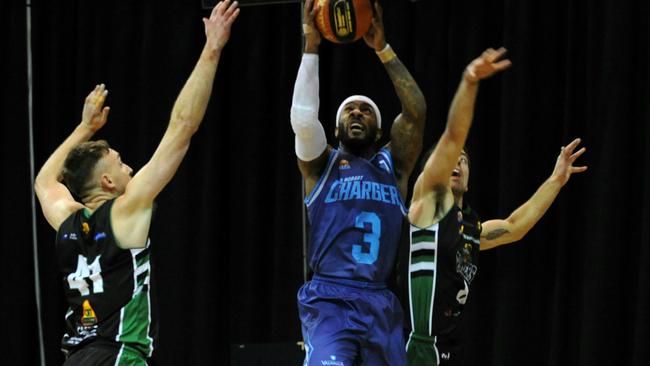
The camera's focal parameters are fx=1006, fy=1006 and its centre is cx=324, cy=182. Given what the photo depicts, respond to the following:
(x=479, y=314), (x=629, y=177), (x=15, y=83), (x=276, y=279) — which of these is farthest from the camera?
(x=15, y=83)

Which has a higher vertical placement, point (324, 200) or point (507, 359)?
point (324, 200)

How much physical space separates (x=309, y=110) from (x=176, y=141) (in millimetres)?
821

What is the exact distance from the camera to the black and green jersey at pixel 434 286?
5676 millimetres

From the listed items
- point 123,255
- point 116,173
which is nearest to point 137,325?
point 123,255

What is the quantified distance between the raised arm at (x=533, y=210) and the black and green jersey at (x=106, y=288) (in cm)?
249

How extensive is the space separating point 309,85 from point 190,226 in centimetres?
322

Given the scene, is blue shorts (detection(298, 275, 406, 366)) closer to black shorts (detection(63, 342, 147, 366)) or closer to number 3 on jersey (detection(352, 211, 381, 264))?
number 3 on jersey (detection(352, 211, 381, 264))

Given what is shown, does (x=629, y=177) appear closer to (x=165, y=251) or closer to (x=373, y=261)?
(x=373, y=261)

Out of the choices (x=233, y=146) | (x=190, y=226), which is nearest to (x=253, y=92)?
(x=233, y=146)

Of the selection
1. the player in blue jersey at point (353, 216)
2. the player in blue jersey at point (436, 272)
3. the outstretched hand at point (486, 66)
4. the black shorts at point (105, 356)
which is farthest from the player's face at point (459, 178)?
the black shorts at point (105, 356)

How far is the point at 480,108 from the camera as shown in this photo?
295 inches

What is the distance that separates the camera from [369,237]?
534 cm

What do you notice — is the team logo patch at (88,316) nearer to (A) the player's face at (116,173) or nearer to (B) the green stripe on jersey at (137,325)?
(B) the green stripe on jersey at (137,325)

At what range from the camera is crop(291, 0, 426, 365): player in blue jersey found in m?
5.16
